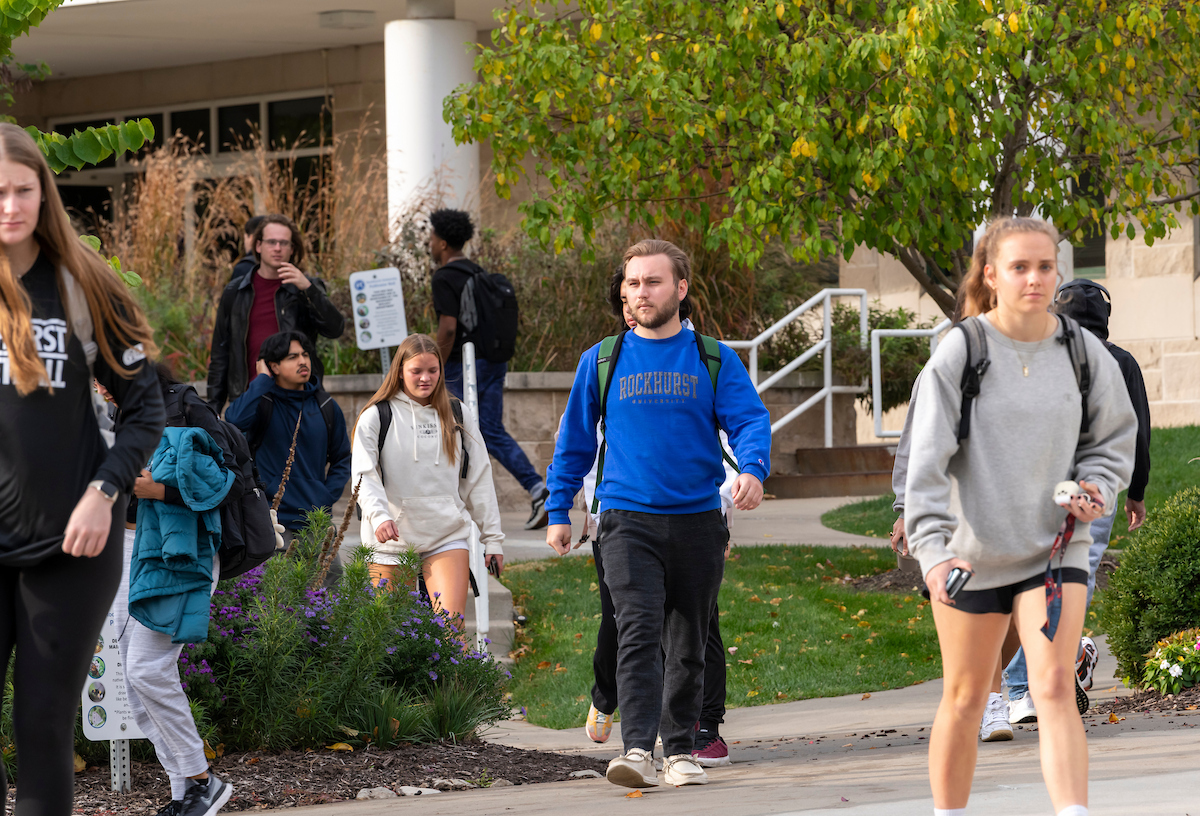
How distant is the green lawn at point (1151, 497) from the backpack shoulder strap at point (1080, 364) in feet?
23.4

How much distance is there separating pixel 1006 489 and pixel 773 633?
5.14 meters

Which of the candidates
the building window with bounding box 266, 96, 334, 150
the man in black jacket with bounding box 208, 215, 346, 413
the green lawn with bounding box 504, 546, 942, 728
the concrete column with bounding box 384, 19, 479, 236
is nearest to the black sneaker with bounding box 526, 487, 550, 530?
the green lawn with bounding box 504, 546, 942, 728

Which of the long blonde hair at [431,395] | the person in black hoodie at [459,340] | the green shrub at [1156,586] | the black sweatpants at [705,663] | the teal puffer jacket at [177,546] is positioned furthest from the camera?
the person in black hoodie at [459,340]

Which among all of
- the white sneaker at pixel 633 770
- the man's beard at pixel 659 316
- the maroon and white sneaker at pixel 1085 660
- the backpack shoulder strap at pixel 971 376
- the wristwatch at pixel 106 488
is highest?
the man's beard at pixel 659 316

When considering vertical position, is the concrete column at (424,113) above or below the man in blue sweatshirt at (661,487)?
above

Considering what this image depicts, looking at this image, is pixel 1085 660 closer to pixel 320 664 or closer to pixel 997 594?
pixel 997 594

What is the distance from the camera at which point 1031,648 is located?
12.0 ft

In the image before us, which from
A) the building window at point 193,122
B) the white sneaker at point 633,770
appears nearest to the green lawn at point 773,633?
the white sneaker at point 633,770

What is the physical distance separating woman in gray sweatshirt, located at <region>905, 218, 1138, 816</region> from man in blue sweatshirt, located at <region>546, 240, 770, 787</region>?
1.43 m

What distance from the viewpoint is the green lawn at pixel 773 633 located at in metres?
7.88

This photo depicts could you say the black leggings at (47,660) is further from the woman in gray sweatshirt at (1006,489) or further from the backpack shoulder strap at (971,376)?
the backpack shoulder strap at (971,376)

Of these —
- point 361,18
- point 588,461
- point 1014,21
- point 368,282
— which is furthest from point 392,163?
point 588,461

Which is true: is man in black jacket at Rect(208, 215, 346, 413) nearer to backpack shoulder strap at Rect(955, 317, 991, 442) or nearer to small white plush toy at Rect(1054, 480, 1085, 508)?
backpack shoulder strap at Rect(955, 317, 991, 442)

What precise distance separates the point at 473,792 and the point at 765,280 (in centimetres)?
1062
